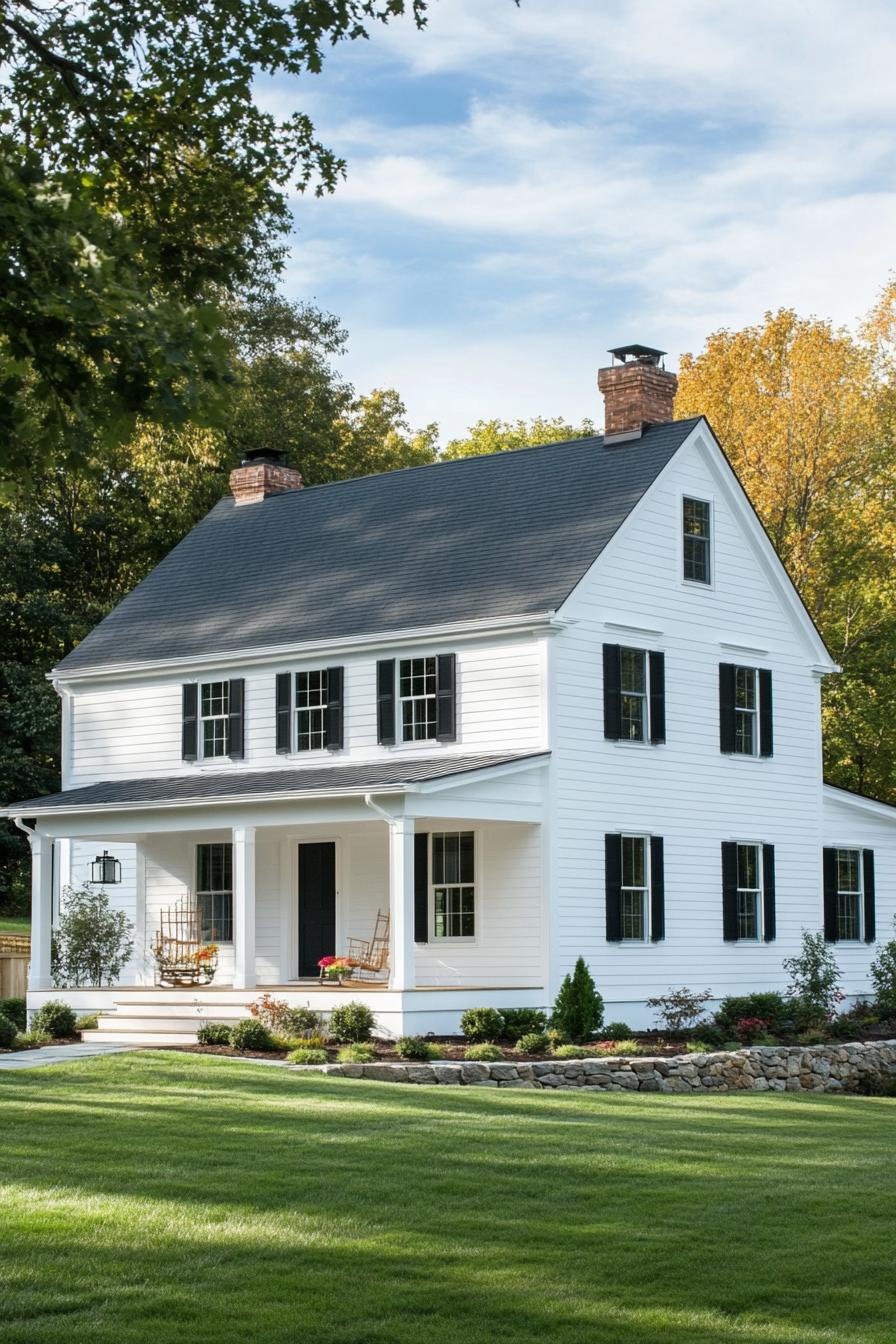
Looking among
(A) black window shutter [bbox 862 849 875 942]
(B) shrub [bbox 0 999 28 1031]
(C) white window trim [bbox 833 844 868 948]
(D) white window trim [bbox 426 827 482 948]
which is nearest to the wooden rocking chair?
(D) white window trim [bbox 426 827 482 948]

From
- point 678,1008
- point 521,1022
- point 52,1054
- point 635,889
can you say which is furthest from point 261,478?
point 52,1054

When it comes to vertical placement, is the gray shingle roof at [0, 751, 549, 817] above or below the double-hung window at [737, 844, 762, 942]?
above

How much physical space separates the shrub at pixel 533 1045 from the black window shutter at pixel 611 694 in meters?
4.86

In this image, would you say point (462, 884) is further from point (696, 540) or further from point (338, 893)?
point (696, 540)

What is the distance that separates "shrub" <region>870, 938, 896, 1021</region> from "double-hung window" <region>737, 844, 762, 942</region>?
7.18ft

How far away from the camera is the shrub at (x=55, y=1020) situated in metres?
22.4

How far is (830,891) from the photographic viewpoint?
28.2 meters

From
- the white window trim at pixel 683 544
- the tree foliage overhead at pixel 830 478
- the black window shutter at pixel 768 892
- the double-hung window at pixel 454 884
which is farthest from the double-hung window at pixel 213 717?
the tree foliage overhead at pixel 830 478

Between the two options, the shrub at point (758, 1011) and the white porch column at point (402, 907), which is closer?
the white porch column at point (402, 907)

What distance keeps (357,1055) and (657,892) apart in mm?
6680

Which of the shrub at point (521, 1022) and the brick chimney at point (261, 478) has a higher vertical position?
the brick chimney at point (261, 478)

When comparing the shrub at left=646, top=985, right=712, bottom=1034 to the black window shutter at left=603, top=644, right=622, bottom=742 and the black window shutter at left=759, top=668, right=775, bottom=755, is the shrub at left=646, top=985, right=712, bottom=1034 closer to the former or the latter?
the black window shutter at left=603, top=644, right=622, bottom=742

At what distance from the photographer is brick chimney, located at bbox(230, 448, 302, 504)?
3192cm

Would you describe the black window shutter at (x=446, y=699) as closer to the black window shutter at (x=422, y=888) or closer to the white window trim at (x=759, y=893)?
the black window shutter at (x=422, y=888)
